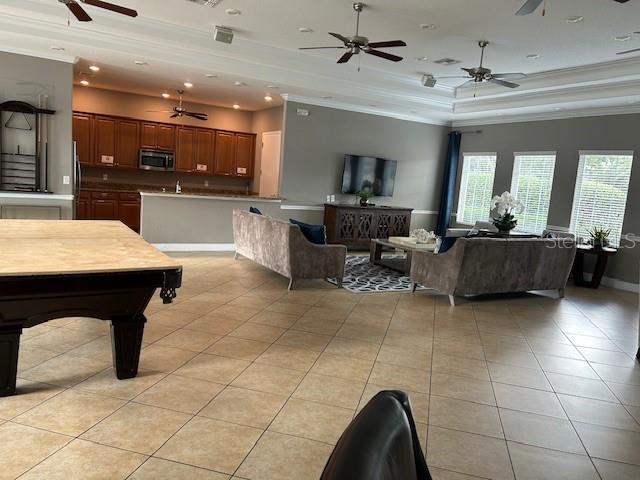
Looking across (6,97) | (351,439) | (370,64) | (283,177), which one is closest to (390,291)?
(283,177)

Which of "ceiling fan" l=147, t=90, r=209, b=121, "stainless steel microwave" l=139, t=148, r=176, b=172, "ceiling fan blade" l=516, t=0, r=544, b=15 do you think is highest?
"ceiling fan blade" l=516, t=0, r=544, b=15

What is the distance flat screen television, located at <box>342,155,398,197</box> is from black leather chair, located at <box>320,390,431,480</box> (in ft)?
27.2

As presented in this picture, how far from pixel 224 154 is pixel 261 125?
1080 millimetres

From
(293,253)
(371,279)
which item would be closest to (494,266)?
(371,279)

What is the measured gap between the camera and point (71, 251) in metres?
2.93

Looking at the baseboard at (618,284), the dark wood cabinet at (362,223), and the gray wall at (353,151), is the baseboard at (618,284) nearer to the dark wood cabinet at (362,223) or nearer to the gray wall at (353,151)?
the dark wood cabinet at (362,223)

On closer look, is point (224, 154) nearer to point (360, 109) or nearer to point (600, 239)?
point (360, 109)

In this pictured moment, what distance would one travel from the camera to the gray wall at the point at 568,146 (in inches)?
289

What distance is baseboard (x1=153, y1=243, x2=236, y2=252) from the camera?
25.1 ft

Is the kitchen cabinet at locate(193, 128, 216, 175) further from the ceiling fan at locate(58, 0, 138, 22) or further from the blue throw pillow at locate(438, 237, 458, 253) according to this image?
the blue throw pillow at locate(438, 237, 458, 253)

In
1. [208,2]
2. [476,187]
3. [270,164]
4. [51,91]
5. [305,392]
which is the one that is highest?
[208,2]

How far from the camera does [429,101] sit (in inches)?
351

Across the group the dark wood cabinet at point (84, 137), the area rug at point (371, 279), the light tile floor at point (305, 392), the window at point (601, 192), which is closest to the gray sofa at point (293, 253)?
the area rug at point (371, 279)

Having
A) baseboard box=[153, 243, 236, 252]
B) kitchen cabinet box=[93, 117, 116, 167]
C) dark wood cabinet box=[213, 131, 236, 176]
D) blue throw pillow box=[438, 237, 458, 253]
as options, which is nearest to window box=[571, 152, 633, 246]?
blue throw pillow box=[438, 237, 458, 253]
